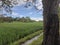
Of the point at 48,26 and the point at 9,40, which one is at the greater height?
the point at 48,26

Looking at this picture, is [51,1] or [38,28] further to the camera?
[38,28]

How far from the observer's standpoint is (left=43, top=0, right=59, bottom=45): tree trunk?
6.18 meters

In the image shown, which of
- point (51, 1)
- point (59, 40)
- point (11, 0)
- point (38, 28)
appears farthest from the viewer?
point (38, 28)

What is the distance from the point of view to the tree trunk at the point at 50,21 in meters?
6.18

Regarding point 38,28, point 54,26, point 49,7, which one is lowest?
point 38,28

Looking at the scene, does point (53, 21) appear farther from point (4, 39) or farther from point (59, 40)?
point (4, 39)

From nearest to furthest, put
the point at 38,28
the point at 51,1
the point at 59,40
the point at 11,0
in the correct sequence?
the point at 51,1
the point at 59,40
the point at 11,0
the point at 38,28

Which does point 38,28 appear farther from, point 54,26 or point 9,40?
point 54,26

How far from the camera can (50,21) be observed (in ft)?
20.7

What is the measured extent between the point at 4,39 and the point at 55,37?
8.94 ft

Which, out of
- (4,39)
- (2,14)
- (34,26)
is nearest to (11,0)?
(2,14)

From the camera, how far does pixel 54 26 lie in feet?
20.9

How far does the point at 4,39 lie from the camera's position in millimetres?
8727

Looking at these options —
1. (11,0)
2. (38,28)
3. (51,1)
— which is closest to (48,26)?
(51,1)
